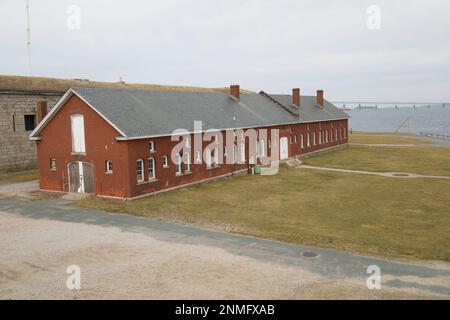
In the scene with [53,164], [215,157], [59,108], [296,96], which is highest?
[296,96]

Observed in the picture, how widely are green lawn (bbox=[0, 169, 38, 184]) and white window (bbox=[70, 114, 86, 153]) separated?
397 inches

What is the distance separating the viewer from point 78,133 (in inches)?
1172

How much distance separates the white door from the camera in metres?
47.6

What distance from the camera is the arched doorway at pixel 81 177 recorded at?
29.7 m

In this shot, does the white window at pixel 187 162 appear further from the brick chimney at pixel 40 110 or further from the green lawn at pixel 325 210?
the brick chimney at pixel 40 110

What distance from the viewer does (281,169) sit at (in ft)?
141

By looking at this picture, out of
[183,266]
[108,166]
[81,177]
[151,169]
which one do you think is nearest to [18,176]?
[81,177]

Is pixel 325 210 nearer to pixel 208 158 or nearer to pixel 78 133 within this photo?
pixel 208 158

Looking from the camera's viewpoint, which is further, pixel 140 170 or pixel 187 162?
pixel 187 162

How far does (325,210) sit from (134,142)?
12.7 m

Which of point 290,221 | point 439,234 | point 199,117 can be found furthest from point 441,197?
point 199,117
